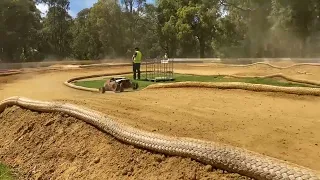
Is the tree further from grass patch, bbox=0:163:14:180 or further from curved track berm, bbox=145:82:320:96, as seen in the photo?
grass patch, bbox=0:163:14:180

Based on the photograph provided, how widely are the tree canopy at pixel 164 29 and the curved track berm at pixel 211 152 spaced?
3726 cm

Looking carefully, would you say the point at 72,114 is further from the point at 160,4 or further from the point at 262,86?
the point at 160,4

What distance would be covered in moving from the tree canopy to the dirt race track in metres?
33.1

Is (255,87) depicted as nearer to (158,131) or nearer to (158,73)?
(158,131)

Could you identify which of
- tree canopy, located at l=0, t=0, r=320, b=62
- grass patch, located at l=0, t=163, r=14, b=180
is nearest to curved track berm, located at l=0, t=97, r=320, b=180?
grass patch, located at l=0, t=163, r=14, b=180

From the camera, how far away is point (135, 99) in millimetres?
12859

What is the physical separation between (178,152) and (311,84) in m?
11.1

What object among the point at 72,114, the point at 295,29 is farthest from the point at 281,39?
the point at 72,114

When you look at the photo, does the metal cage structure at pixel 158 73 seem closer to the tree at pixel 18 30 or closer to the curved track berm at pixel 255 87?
the curved track berm at pixel 255 87

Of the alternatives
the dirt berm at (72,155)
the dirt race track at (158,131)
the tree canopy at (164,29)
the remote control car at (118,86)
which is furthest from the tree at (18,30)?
the dirt berm at (72,155)

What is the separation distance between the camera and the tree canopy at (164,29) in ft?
145

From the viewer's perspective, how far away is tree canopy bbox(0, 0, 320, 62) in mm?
44094

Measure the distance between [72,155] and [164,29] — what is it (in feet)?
164

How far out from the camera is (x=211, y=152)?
621cm
